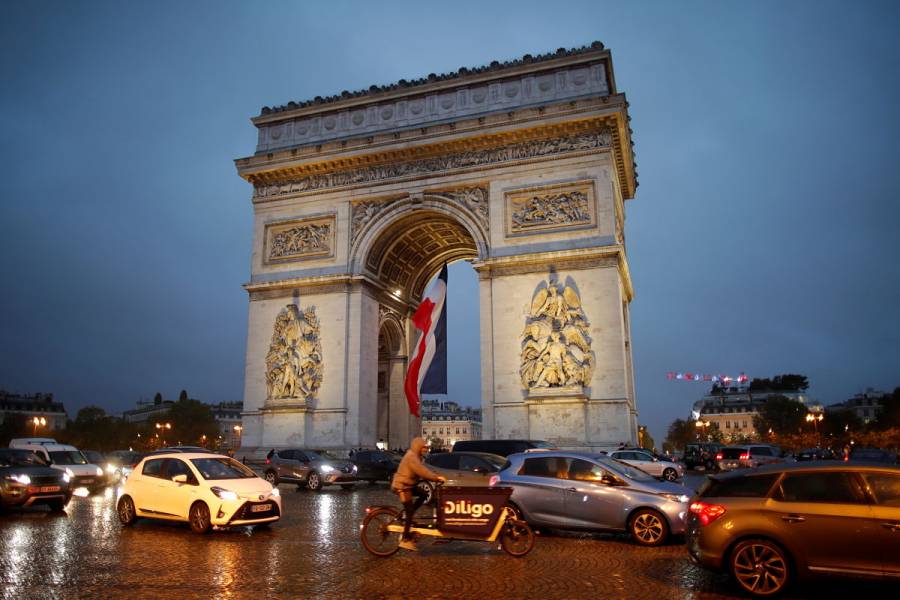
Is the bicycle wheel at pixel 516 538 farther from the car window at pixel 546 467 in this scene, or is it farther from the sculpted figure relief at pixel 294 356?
the sculpted figure relief at pixel 294 356

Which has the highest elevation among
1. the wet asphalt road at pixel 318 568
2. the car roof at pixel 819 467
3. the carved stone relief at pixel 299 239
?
the carved stone relief at pixel 299 239

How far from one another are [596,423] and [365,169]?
14983 mm

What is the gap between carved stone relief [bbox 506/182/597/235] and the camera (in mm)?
27109

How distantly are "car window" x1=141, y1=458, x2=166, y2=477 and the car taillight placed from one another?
9661mm

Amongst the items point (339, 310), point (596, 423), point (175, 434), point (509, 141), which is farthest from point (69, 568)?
point (175, 434)

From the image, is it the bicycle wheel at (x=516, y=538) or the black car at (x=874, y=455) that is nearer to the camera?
the bicycle wheel at (x=516, y=538)

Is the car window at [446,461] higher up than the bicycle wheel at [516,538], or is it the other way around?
the car window at [446,461]

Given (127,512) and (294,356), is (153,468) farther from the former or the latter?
(294,356)

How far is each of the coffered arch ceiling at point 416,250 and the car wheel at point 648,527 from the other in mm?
20608

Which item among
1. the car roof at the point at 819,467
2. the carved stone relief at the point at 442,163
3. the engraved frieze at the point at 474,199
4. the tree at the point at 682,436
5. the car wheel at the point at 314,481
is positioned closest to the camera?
the car roof at the point at 819,467

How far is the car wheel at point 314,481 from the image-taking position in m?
22.9

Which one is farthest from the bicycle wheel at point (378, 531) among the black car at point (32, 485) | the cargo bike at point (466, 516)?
the black car at point (32, 485)

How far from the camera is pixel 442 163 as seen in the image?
29.8 meters

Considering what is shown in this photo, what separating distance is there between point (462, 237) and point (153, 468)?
23.0 metres
